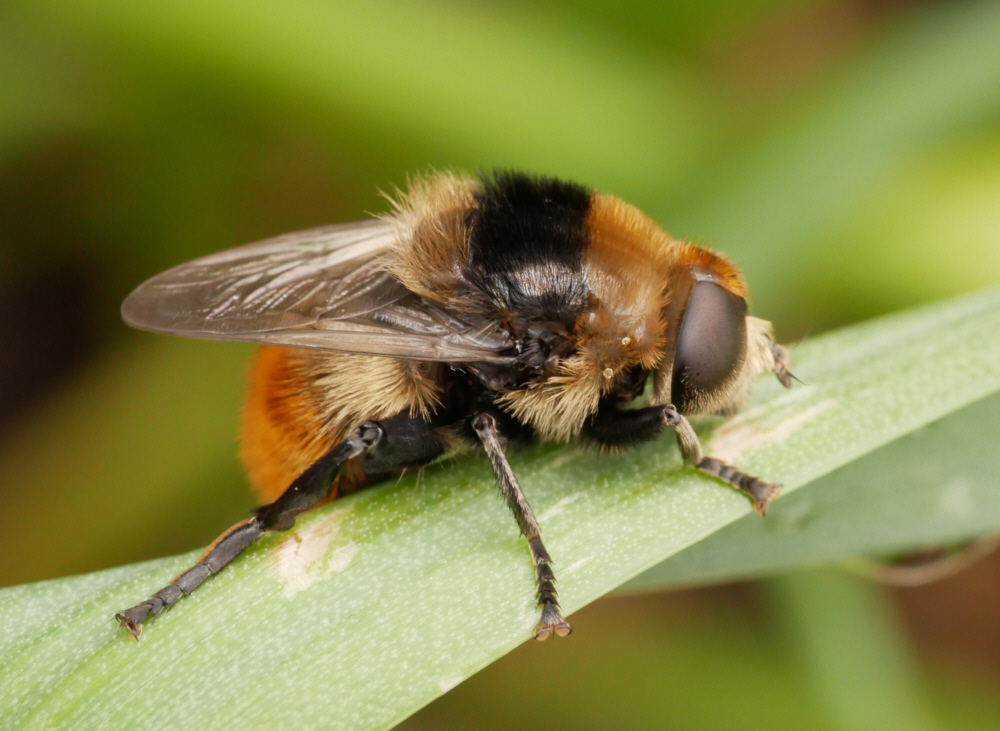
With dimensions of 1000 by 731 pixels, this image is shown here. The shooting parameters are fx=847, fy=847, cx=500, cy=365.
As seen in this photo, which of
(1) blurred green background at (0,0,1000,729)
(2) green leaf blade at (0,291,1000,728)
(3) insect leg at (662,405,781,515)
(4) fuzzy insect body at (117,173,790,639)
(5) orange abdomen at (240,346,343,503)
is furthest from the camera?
(1) blurred green background at (0,0,1000,729)

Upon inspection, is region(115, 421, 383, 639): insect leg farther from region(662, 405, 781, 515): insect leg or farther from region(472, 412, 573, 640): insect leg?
region(662, 405, 781, 515): insect leg

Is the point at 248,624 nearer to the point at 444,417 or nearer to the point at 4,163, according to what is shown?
the point at 444,417

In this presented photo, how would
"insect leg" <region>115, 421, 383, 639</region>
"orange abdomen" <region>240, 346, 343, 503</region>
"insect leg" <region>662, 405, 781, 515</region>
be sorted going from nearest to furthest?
"insect leg" <region>115, 421, 383, 639</region>
"insect leg" <region>662, 405, 781, 515</region>
"orange abdomen" <region>240, 346, 343, 503</region>

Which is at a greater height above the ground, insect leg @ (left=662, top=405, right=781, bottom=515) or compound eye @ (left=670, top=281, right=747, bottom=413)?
compound eye @ (left=670, top=281, right=747, bottom=413)

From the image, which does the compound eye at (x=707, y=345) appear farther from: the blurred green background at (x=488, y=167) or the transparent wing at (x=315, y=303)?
the blurred green background at (x=488, y=167)

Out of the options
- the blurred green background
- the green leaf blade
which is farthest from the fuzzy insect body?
the blurred green background

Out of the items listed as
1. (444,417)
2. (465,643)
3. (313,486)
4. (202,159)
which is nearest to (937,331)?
(444,417)

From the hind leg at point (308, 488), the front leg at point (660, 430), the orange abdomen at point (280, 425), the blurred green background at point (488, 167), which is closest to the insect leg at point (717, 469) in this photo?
the front leg at point (660, 430)

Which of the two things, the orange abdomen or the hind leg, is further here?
the orange abdomen

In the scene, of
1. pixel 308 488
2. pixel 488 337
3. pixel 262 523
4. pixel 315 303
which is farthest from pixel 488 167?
pixel 262 523
